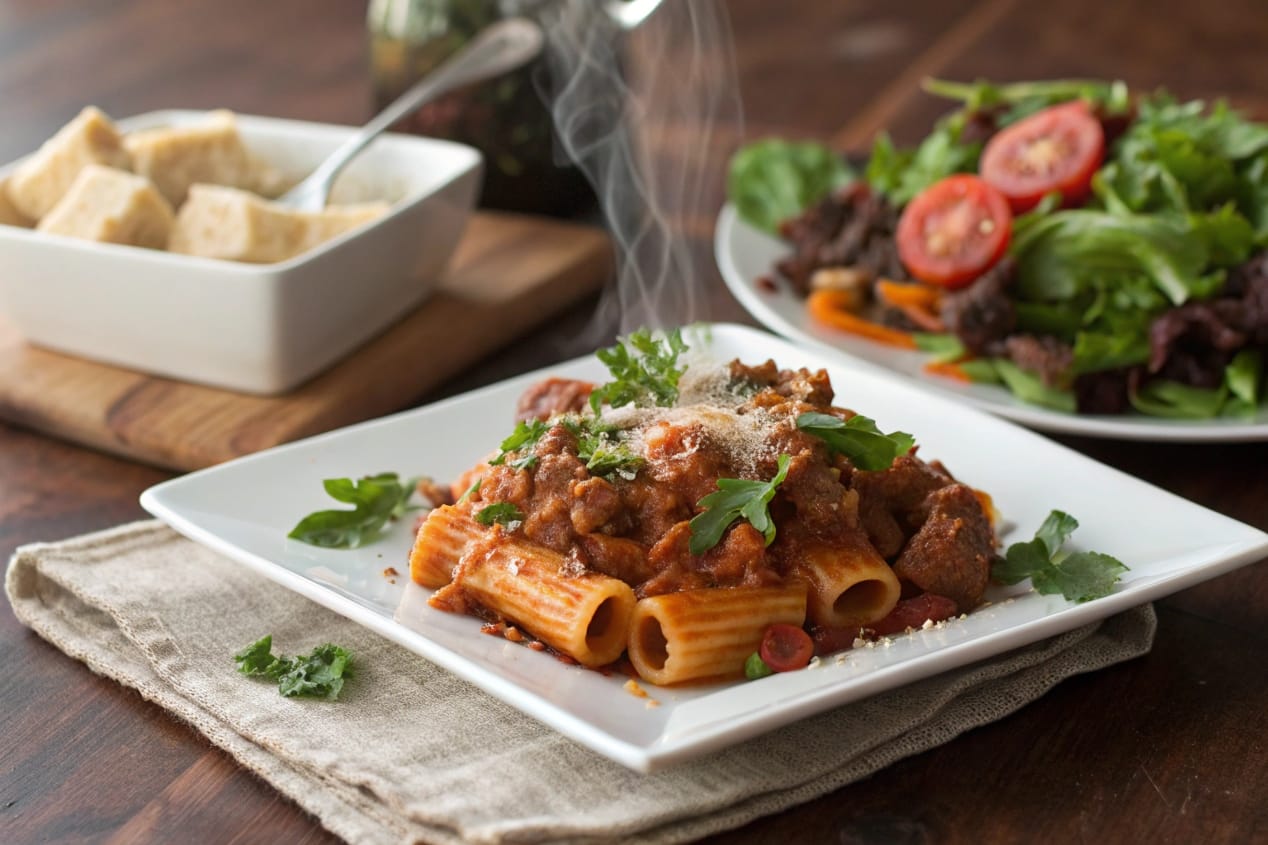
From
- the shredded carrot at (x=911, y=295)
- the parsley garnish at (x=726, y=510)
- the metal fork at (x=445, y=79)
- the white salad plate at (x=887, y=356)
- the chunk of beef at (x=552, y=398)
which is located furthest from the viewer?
the metal fork at (x=445, y=79)

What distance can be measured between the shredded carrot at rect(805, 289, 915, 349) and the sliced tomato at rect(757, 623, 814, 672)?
155 centimetres

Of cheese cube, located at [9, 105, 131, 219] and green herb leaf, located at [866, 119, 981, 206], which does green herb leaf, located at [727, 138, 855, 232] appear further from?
cheese cube, located at [9, 105, 131, 219]

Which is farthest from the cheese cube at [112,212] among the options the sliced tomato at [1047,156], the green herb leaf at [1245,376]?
the green herb leaf at [1245,376]

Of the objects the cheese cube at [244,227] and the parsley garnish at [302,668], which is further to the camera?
the cheese cube at [244,227]

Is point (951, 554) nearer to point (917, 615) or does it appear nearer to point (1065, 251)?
point (917, 615)

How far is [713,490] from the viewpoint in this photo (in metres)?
2.42

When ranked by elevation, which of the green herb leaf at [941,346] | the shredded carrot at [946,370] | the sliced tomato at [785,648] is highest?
the sliced tomato at [785,648]

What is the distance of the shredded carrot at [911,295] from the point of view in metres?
3.82

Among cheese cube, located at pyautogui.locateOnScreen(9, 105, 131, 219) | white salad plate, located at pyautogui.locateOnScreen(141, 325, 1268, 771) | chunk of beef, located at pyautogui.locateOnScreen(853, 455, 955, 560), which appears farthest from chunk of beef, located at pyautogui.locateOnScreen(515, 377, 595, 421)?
cheese cube, located at pyautogui.locateOnScreen(9, 105, 131, 219)

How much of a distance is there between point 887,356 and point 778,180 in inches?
38.9

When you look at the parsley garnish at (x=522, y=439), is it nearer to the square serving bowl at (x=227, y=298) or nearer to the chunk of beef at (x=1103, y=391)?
the square serving bowl at (x=227, y=298)

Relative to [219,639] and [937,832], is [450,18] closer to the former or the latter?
[219,639]

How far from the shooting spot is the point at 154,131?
3.92 m

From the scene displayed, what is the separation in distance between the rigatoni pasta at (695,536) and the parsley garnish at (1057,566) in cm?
5
